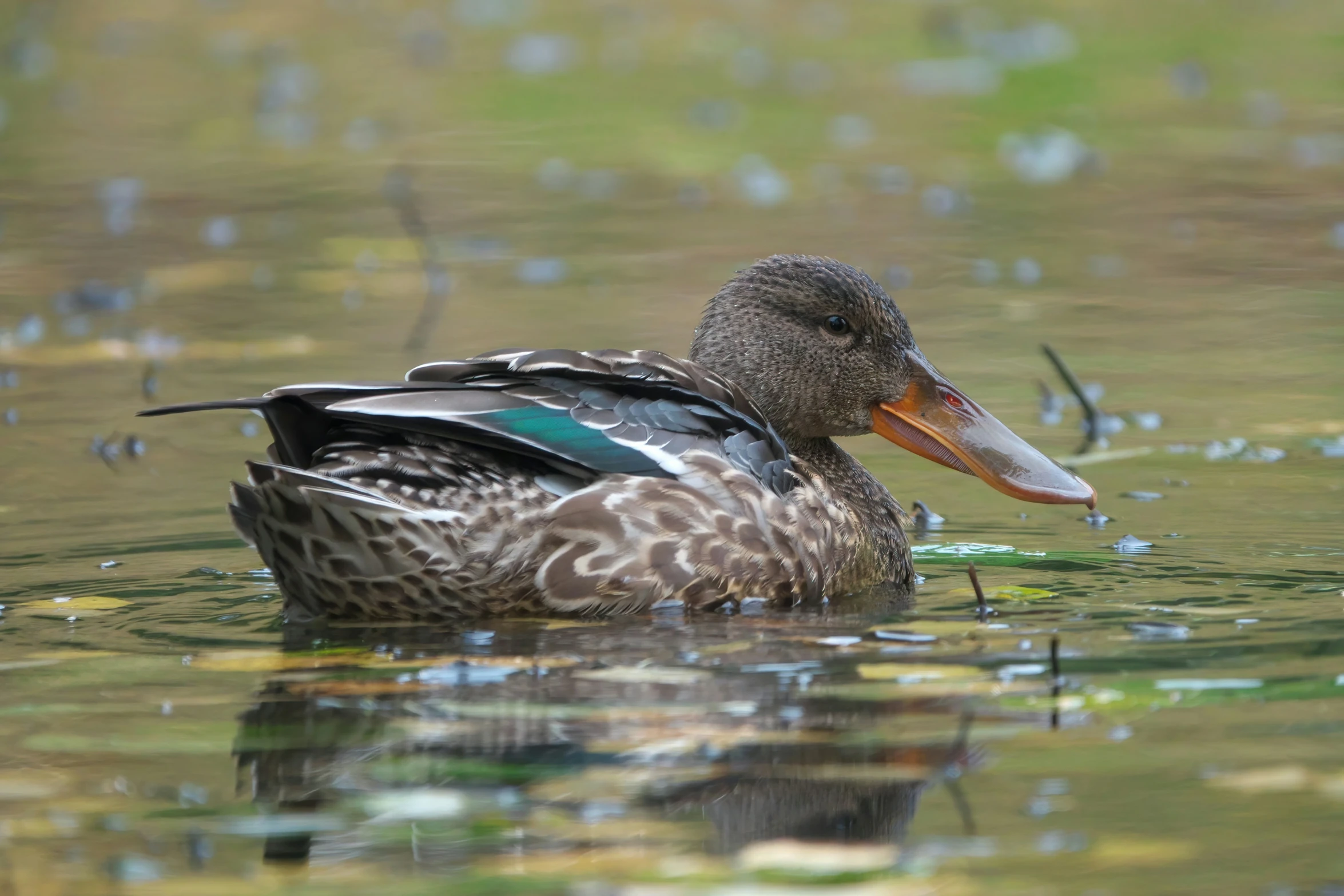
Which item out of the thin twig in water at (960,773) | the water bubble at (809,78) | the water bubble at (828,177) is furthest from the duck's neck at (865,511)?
the water bubble at (809,78)

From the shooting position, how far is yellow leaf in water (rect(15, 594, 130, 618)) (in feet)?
19.2

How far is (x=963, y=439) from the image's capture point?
6.58m

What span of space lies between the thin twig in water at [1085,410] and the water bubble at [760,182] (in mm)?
6325

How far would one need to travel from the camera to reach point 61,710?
4.79 meters

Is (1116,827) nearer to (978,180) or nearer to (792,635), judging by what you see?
(792,635)

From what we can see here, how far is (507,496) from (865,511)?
1.43 m

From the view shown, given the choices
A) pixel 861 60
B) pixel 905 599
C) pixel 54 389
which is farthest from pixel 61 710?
pixel 861 60

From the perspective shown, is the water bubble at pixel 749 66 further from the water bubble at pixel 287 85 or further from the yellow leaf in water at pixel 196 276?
the yellow leaf in water at pixel 196 276

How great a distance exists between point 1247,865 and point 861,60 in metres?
19.3

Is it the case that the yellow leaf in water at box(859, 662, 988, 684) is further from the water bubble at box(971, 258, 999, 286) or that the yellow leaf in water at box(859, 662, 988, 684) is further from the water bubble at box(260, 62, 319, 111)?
the water bubble at box(260, 62, 319, 111)

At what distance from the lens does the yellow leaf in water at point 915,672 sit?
4.75 metres

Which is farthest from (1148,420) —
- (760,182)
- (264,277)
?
(760,182)

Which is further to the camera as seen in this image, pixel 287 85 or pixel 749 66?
pixel 749 66

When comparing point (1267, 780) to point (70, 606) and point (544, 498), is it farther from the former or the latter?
point (70, 606)
